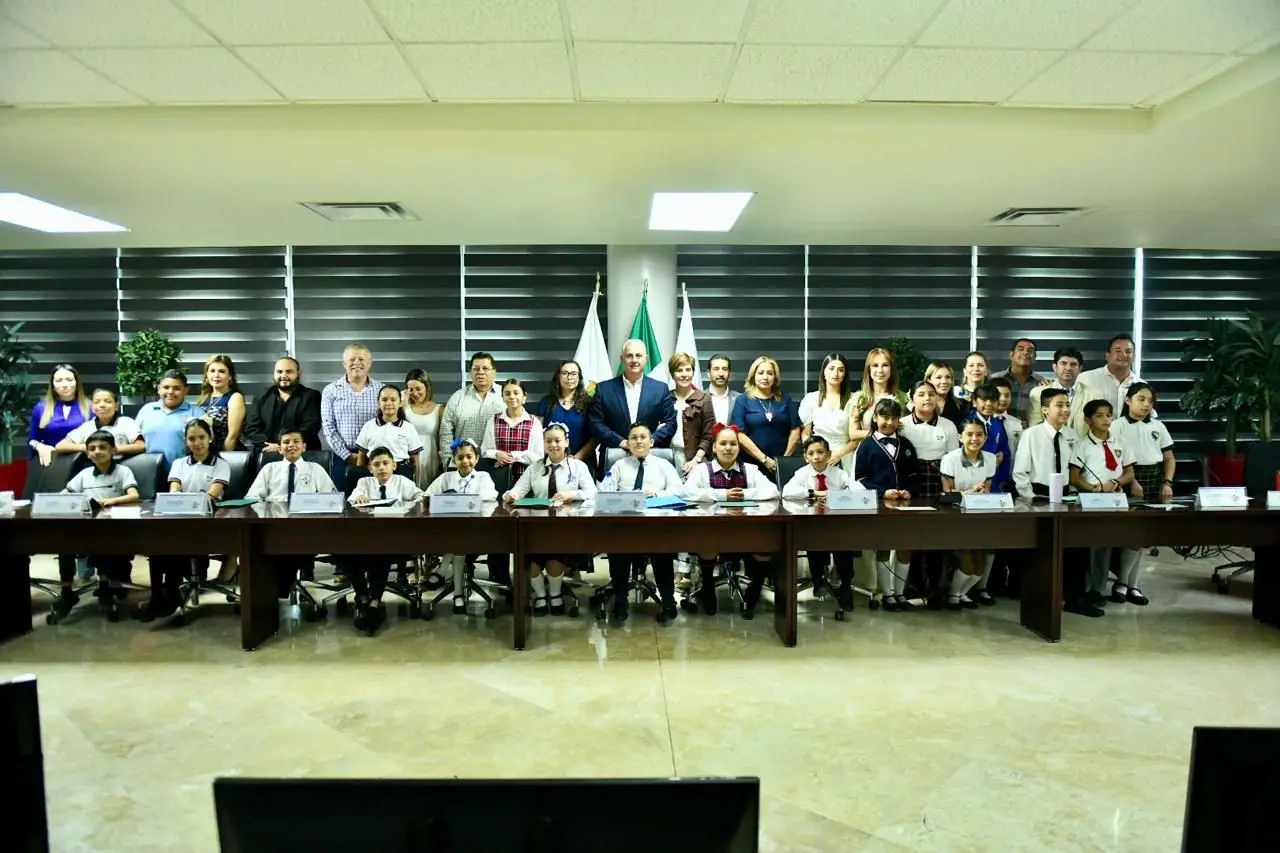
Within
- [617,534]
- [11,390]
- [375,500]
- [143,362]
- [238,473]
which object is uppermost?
[143,362]

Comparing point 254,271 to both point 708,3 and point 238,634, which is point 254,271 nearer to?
point 238,634

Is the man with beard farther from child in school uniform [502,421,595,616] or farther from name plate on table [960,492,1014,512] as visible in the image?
name plate on table [960,492,1014,512]

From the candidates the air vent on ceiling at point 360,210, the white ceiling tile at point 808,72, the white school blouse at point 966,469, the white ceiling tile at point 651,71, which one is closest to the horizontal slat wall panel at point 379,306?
the air vent on ceiling at point 360,210

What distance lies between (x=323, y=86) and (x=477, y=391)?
2143 millimetres

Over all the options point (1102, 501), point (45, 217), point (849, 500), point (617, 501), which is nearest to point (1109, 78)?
point (1102, 501)

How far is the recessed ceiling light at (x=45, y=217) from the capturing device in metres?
4.77

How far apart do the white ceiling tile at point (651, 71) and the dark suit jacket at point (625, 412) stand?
6.38ft

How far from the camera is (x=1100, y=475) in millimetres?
4605

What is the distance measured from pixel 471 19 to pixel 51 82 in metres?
1.89

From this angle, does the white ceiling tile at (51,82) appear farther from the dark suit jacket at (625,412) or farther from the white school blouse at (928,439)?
the white school blouse at (928,439)

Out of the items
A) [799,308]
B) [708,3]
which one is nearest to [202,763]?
[708,3]

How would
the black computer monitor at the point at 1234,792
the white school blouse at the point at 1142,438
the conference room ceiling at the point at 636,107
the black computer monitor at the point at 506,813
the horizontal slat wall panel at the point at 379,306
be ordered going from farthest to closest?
the horizontal slat wall panel at the point at 379,306
the white school blouse at the point at 1142,438
the conference room ceiling at the point at 636,107
the black computer monitor at the point at 1234,792
the black computer monitor at the point at 506,813

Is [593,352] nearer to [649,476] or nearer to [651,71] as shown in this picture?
[649,476]

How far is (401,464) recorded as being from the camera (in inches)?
188
